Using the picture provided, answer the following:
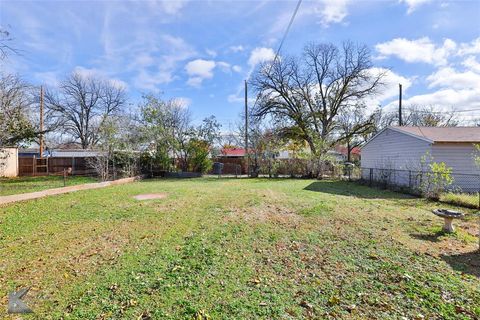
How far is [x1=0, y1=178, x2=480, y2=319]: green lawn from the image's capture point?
95.9 inches

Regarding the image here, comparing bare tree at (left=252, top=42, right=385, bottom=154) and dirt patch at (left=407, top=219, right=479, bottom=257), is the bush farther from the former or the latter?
dirt patch at (left=407, top=219, right=479, bottom=257)

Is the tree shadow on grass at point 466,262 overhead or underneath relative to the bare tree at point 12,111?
underneath

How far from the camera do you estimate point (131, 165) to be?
Result: 16.8m

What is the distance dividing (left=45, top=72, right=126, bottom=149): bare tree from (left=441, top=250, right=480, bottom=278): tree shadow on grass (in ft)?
109

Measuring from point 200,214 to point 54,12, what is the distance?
797 centimetres

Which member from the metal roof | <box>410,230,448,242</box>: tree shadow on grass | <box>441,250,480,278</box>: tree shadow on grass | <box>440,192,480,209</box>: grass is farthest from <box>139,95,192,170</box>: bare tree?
<box>441,250,480,278</box>: tree shadow on grass

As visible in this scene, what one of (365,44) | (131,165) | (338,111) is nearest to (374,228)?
(131,165)

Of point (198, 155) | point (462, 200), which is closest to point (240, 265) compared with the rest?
point (462, 200)

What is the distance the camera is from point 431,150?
10.9 m

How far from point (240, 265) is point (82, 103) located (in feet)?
119

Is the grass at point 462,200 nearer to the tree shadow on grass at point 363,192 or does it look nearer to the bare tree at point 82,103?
the tree shadow on grass at point 363,192

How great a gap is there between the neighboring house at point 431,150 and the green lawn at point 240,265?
18.9 feet

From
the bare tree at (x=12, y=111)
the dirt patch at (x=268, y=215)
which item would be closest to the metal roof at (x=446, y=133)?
the dirt patch at (x=268, y=215)

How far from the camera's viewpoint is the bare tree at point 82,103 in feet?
101
